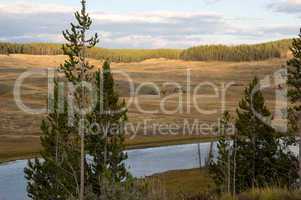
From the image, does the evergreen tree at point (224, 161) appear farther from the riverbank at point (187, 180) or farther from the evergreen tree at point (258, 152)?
the riverbank at point (187, 180)

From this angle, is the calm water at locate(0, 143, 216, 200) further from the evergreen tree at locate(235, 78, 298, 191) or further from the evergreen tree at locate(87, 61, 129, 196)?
the evergreen tree at locate(87, 61, 129, 196)

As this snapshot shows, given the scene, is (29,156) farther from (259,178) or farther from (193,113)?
(193,113)

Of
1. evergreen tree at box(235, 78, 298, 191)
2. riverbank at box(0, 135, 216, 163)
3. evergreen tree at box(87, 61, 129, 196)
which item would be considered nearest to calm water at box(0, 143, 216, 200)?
riverbank at box(0, 135, 216, 163)

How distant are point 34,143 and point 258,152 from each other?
63.8 meters

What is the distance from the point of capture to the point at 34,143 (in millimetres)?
97250

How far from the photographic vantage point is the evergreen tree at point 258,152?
40.7 m

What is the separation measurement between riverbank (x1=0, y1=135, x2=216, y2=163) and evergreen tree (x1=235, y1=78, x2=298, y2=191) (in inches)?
1845

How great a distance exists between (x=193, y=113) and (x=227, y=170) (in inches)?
4192

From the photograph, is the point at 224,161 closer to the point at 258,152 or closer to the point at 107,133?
the point at 258,152

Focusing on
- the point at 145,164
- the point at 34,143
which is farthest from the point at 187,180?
the point at 34,143

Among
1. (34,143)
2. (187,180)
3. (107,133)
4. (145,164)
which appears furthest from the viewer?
(34,143)

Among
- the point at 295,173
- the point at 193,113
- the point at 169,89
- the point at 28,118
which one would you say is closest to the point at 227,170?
the point at 295,173

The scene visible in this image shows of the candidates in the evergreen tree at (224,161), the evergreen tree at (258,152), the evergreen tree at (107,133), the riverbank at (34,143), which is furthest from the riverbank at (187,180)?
the riverbank at (34,143)

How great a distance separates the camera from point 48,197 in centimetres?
3466
